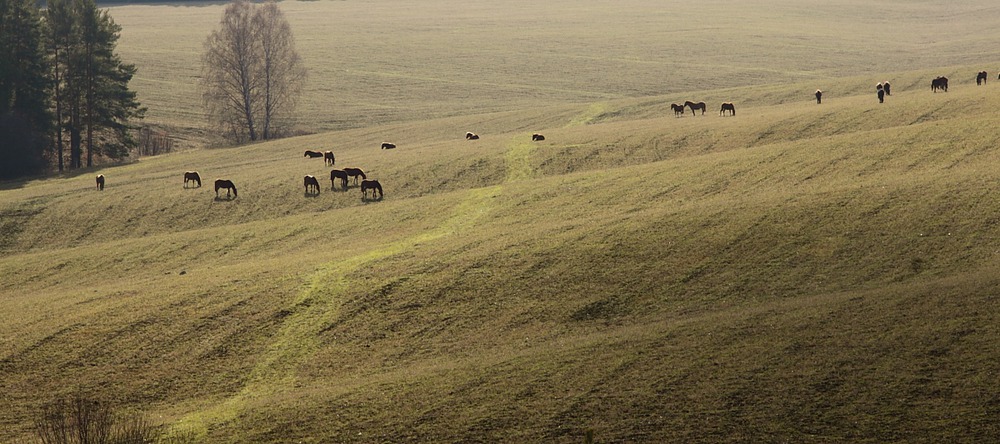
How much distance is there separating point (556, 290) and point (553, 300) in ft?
2.53

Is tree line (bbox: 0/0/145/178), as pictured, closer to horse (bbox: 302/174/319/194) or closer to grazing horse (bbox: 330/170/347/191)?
horse (bbox: 302/174/319/194)

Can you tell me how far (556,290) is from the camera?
35688 millimetres

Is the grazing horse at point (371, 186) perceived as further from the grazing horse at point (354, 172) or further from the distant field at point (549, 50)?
the distant field at point (549, 50)

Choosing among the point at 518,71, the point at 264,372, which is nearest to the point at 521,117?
the point at 518,71

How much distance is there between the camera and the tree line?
7700 cm

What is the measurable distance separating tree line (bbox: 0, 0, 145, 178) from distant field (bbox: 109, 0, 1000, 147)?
993cm

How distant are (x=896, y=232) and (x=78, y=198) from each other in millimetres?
45585

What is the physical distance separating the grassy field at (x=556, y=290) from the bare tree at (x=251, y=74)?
32695 millimetres

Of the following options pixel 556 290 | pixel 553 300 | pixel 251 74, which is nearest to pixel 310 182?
pixel 556 290

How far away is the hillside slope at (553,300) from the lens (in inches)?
1073

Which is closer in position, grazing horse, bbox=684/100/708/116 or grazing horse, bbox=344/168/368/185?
grazing horse, bbox=344/168/368/185

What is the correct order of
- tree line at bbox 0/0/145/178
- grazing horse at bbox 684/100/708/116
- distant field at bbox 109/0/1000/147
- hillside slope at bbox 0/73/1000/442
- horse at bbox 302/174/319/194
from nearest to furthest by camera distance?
hillside slope at bbox 0/73/1000/442, horse at bbox 302/174/319/194, grazing horse at bbox 684/100/708/116, tree line at bbox 0/0/145/178, distant field at bbox 109/0/1000/147

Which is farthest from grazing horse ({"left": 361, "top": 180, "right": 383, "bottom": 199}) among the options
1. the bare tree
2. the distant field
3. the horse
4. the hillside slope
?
the bare tree

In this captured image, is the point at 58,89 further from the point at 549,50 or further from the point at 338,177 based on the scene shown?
the point at 549,50
